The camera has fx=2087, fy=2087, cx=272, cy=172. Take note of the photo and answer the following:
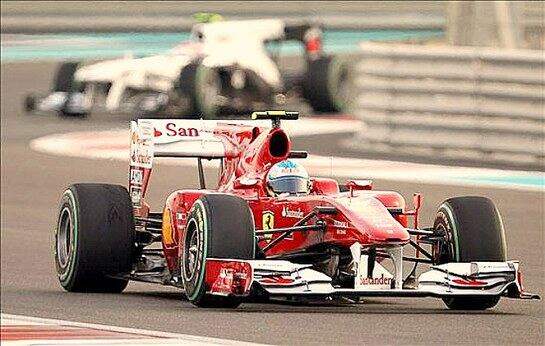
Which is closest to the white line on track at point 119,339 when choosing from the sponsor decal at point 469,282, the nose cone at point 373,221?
the nose cone at point 373,221

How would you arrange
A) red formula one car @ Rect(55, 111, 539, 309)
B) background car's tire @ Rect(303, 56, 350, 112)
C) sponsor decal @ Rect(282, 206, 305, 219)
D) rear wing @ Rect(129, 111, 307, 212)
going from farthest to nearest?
background car's tire @ Rect(303, 56, 350, 112) → rear wing @ Rect(129, 111, 307, 212) → sponsor decal @ Rect(282, 206, 305, 219) → red formula one car @ Rect(55, 111, 539, 309)

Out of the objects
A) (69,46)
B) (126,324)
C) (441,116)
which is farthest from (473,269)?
(69,46)

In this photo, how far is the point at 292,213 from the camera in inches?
433

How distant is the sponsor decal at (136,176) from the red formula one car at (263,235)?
14mm

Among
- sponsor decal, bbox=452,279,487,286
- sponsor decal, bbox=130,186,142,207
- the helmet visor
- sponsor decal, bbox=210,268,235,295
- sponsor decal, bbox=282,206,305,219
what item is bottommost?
sponsor decal, bbox=452,279,487,286

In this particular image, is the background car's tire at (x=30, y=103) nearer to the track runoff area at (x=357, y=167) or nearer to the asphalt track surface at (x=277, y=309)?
the track runoff area at (x=357, y=167)

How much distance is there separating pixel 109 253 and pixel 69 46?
30176 millimetres

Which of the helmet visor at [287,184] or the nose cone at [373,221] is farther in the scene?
the helmet visor at [287,184]

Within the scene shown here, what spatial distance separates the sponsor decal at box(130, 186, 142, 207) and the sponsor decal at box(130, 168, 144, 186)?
36mm

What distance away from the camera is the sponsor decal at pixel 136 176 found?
12.2 meters

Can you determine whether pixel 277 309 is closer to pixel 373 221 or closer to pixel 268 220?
pixel 268 220

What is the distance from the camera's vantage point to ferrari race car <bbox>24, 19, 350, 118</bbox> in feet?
90.4

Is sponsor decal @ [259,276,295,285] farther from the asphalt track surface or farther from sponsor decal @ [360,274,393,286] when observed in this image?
sponsor decal @ [360,274,393,286]

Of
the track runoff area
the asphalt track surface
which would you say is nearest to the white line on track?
the asphalt track surface
